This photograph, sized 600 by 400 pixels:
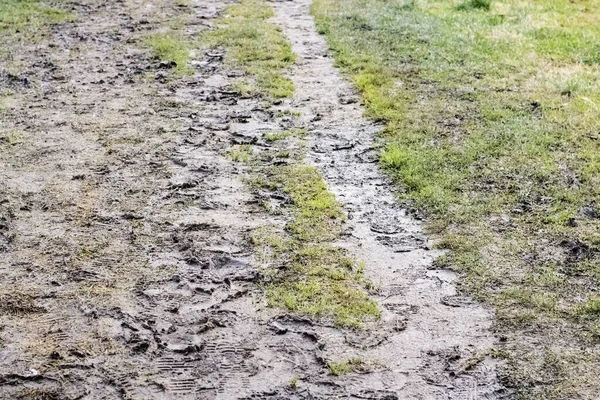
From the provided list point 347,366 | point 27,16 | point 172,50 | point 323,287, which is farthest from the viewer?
point 27,16

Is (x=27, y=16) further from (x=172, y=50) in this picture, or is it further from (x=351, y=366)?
(x=351, y=366)

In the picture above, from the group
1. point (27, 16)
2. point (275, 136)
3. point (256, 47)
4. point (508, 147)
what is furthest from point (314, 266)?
point (27, 16)

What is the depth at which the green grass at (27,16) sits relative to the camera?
10.5 m

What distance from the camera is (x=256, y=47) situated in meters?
9.72

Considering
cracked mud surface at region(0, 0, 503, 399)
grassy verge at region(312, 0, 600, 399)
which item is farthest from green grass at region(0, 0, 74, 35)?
grassy verge at region(312, 0, 600, 399)

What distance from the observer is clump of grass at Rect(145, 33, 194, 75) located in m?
8.98

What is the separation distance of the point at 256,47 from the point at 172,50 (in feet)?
3.47

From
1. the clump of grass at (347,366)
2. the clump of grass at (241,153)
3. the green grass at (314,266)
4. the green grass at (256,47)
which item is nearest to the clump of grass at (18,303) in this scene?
the green grass at (314,266)

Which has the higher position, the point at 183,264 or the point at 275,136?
the point at 275,136

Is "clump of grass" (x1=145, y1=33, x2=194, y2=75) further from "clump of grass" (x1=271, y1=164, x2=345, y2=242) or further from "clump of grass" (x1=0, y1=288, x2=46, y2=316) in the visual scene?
"clump of grass" (x1=0, y1=288, x2=46, y2=316)

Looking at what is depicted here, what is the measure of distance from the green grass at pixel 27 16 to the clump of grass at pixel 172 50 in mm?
1765

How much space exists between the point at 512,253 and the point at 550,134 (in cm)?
217

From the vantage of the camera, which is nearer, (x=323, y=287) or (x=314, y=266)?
(x=323, y=287)

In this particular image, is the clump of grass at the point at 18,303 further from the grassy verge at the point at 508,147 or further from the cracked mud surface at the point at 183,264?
the grassy verge at the point at 508,147
